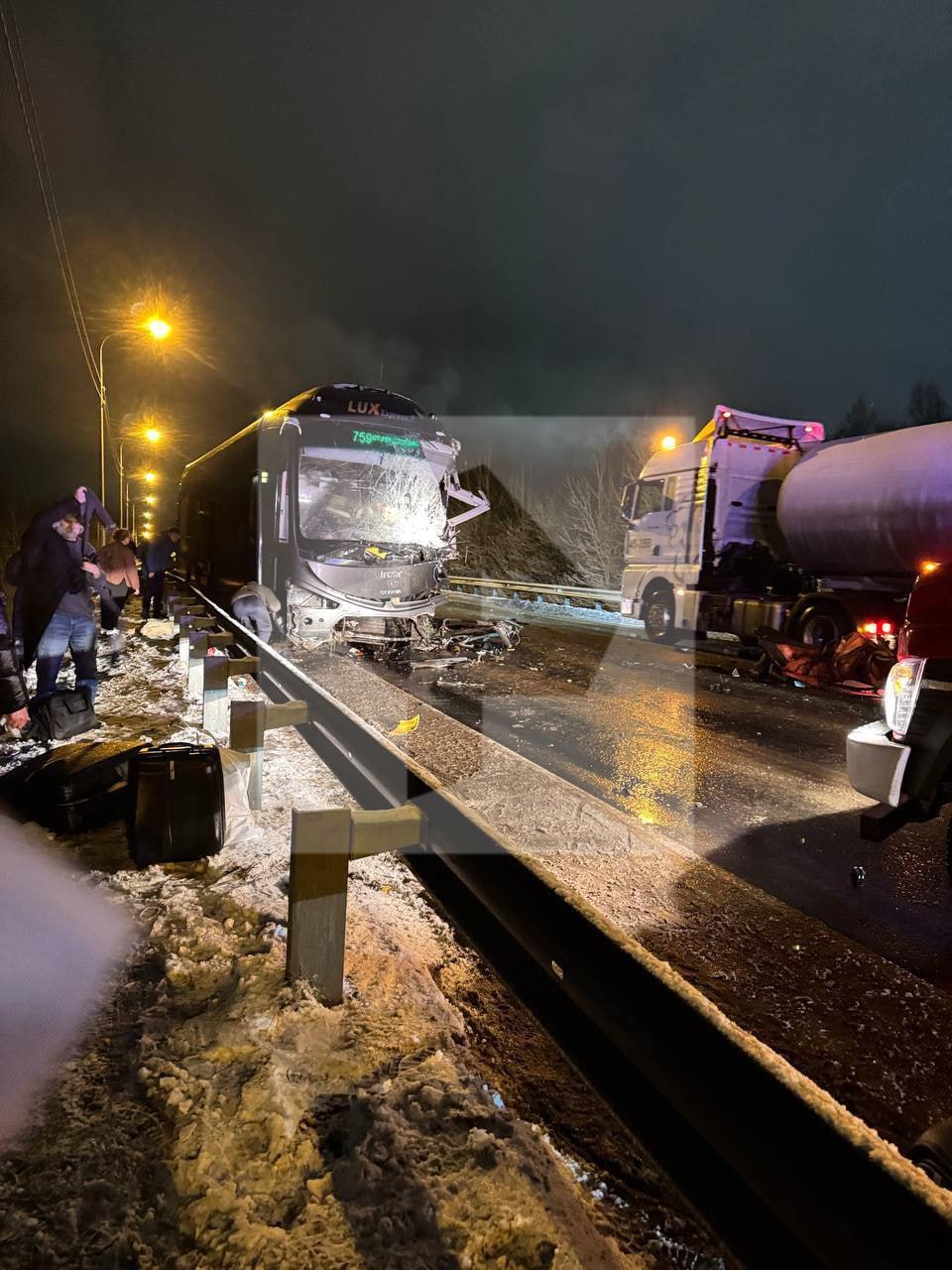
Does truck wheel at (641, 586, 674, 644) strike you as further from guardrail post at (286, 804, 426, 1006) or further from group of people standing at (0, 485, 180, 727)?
guardrail post at (286, 804, 426, 1006)

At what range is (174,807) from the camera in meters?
3.63

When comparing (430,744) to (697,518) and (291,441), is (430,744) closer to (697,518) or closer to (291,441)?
(291,441)

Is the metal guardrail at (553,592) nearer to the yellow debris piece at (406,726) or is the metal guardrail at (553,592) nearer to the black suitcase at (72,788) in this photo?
the yellow debris piece at (406,726)

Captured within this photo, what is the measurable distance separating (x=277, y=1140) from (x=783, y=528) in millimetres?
11090

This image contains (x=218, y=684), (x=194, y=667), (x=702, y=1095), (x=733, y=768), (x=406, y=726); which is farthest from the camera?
(x=194, y=667)

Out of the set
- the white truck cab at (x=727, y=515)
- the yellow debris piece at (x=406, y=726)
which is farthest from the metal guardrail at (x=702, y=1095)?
the white truck cab at (x=727, y=515)

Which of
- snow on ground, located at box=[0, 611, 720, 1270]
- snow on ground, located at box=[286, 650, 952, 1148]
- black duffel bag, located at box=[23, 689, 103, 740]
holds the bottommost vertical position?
snow on ground, located at box=[286, 650, 952, 1148]

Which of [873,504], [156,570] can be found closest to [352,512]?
[156,570]

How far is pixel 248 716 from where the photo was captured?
161 inches

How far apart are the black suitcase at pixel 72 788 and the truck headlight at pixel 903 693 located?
13.6 feet

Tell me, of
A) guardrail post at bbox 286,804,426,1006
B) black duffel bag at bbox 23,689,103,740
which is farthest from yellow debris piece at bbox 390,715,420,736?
guardrail post at bbox 286,804,426,1006

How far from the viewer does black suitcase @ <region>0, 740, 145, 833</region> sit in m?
3.96

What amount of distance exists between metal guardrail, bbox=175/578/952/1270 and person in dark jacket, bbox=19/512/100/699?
5369 millimetres

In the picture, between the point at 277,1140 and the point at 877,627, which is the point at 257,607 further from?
the point at 277,1140
